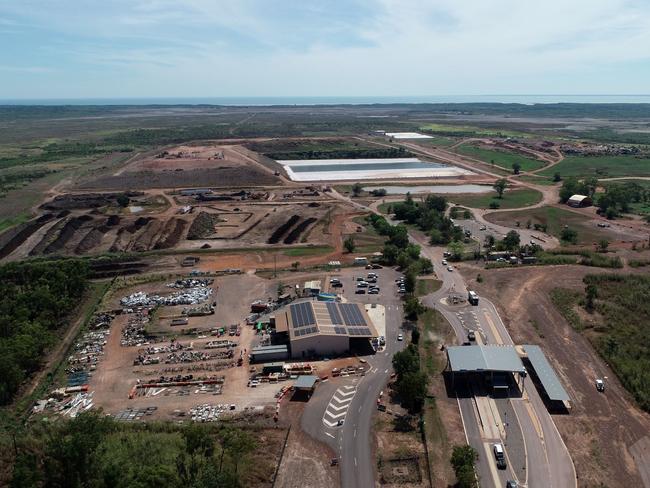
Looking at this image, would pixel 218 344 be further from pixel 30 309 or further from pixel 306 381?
pixel 30 309

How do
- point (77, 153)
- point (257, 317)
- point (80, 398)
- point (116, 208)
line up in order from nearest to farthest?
point (80, 398) < point (257, 317) < point (116, 208) < point (77, 153)

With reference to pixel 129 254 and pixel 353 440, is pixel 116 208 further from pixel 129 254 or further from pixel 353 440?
pixel 353 440

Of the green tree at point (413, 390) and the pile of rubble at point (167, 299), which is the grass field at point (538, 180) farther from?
the green tree at point (413, 390)

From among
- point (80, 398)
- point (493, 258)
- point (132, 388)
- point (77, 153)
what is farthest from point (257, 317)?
point (77, 153)

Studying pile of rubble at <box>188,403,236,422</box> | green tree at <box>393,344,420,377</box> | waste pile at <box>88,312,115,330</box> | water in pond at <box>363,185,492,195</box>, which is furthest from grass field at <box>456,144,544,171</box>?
pile of rubble at <box>188,403,236,422</box>

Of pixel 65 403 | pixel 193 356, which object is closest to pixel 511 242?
pixel 193 356

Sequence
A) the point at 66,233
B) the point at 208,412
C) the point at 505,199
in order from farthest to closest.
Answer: the point at 505,199 → the point at 66,233 → the point at 208,412

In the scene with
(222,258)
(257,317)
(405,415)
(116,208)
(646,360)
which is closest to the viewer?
(405,415)

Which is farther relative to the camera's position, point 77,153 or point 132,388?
point 77,153
